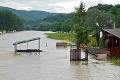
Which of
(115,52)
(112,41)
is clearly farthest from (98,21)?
(115,52)

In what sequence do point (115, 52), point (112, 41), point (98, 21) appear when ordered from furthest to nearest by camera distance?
point (98, 21), point (112, 41), point (115, 52)

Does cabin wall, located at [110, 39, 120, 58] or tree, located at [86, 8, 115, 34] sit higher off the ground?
tree, located at [86, 8, 115, 34]

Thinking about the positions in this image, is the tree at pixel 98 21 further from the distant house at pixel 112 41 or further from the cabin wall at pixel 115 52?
the cabin wall at pixel 115 52

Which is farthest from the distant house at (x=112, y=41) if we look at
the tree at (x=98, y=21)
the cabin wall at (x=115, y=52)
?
the tree at (x=98, y=21)

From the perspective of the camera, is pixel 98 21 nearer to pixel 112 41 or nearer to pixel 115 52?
pixel 112 41

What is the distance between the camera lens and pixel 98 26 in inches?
3049

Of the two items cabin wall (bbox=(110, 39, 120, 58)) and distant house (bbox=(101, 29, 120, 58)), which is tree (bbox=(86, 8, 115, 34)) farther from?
cabin wall (bbox=(110, 39, 120, 58))

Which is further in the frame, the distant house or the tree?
the tree

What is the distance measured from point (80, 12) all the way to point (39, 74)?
47144 mm

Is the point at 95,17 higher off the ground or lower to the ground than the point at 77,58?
higher

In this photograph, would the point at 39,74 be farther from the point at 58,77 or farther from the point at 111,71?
the point at 111,71

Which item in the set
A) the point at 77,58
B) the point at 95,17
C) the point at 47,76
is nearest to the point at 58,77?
the point at 47,76

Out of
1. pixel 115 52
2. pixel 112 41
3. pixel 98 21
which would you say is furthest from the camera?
pixel 98 21

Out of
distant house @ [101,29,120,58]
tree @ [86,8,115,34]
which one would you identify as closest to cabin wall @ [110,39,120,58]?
distant house @ [101,29,120,58]
